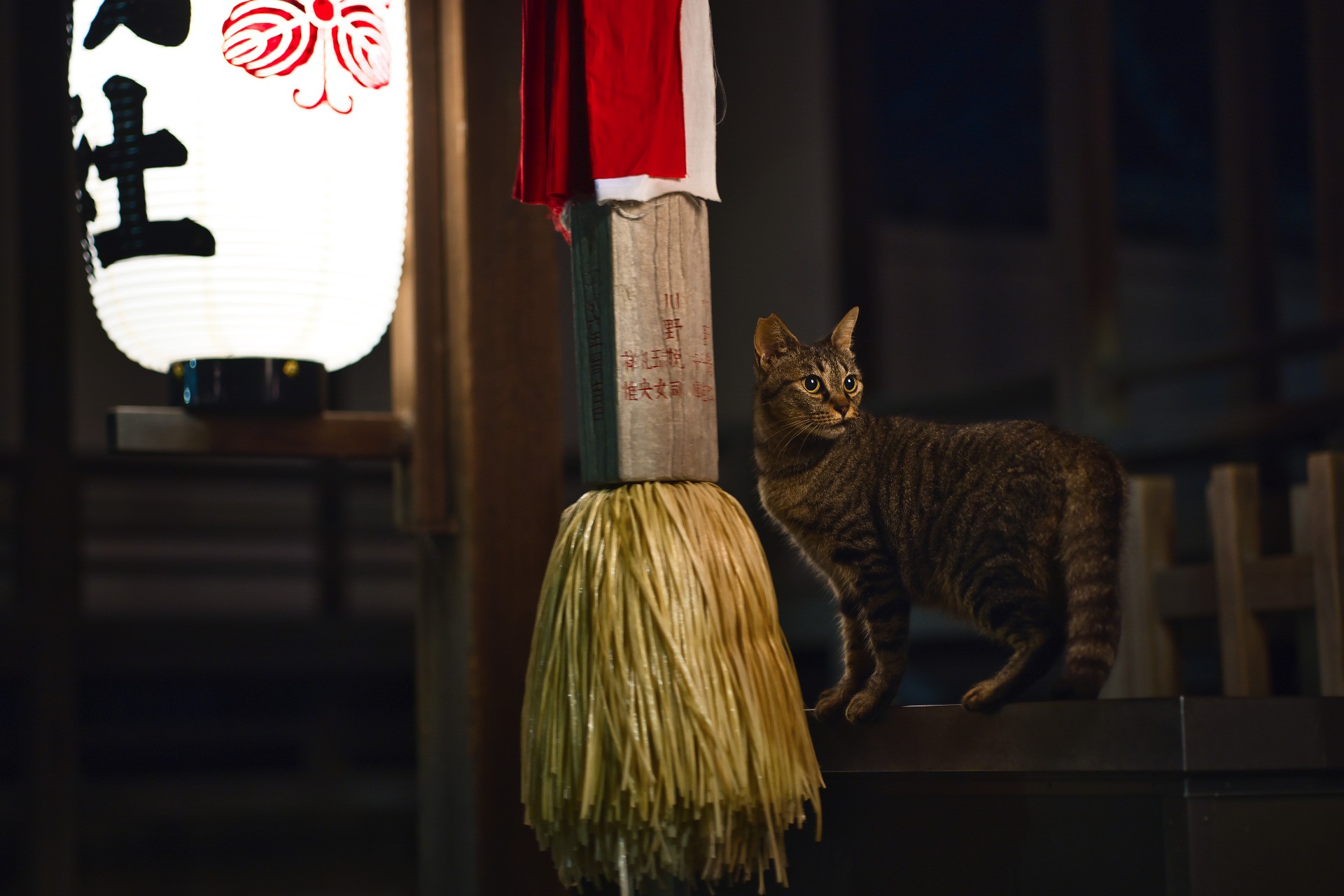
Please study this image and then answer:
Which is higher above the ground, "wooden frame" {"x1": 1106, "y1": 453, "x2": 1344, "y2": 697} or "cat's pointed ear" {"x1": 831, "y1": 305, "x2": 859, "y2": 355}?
"cat's pointed ear" {"x1": 831, "y1": 305, "x2": 859, "y2": 355}

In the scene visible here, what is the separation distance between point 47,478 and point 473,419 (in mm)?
4119

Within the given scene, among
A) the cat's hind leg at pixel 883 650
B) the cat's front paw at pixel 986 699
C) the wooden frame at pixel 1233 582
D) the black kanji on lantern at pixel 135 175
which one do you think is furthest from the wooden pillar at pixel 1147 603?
the black kanji on lantern at pixel 135 175

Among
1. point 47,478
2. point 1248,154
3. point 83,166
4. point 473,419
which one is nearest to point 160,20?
point 83,166

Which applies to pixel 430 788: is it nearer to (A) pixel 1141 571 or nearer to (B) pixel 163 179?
(B) pixel 163 179

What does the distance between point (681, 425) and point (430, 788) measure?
175cm

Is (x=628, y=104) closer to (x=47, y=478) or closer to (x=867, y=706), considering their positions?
(x=867, y=706)

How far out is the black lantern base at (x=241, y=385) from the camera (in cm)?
267

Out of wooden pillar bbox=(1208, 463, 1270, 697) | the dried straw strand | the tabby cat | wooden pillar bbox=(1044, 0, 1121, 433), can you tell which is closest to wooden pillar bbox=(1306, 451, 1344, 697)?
wooden pillar bbox=(1208, 463, 1270, 697)

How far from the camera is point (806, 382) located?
5.93 feet

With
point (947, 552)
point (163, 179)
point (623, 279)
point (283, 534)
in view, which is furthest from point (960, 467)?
point (283, 534)

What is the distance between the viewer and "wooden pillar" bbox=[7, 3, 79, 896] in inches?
239

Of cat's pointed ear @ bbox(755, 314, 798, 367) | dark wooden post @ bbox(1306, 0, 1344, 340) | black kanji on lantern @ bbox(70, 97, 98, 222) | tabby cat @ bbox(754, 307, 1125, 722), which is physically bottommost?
tabby cat @ bbox(754, 307, 1125, 722)

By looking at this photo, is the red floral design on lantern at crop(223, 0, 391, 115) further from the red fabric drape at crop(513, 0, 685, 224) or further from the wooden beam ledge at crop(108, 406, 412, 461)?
the red fabric drape at crop(513, 0, 685, 224)

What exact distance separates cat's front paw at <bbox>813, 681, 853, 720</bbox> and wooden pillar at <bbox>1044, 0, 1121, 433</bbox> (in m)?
4.53
